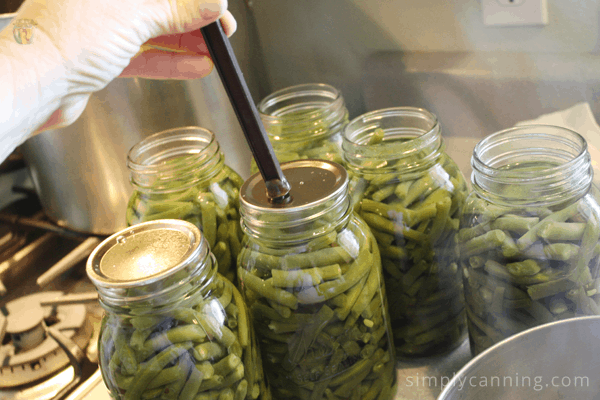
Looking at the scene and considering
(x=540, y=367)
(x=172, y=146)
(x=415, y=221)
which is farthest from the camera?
(x=172, y=146)

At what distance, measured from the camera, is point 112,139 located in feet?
2.41

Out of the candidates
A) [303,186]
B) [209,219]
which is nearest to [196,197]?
[209,219]

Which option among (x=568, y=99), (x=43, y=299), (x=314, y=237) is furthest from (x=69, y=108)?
(x=568, y=99)

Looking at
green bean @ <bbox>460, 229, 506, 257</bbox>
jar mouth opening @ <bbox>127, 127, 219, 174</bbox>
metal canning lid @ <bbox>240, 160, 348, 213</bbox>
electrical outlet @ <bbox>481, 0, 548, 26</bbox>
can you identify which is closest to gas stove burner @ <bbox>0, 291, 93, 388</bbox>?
jar mouth opening @ <bbox>127, 127, 219, 174</bbox>

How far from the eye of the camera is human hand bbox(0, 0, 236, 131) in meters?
0.40

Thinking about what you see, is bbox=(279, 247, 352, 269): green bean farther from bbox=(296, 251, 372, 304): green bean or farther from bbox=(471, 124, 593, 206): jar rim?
bbox=(471, 124, 593, 206): jar rim

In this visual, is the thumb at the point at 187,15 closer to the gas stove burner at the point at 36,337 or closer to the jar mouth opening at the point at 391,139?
the jar mouth opening at the point at 391,139

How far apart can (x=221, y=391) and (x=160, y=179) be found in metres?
0.21

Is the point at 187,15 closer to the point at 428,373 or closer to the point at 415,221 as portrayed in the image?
the point at 415,221

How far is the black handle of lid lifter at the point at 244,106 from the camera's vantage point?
399 mm

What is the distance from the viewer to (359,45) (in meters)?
0.72

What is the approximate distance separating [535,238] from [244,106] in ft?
0.78

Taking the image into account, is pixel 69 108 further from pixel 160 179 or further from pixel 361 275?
pixel 361 275

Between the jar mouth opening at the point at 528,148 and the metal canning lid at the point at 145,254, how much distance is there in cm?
23
